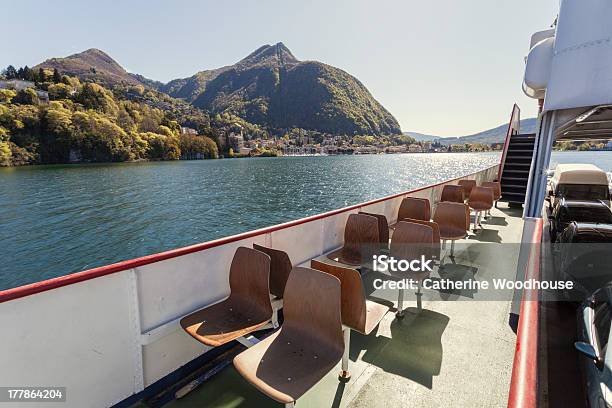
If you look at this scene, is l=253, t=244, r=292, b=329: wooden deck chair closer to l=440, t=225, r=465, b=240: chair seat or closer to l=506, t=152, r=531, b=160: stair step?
l=440, t=225, r=465, b=240: chair seat

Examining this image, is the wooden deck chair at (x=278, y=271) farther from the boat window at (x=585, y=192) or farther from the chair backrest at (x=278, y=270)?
the boat window at (x=585, y=192)

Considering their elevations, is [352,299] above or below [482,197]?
below

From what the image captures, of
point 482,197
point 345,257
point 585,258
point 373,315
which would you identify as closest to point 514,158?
point 482,197

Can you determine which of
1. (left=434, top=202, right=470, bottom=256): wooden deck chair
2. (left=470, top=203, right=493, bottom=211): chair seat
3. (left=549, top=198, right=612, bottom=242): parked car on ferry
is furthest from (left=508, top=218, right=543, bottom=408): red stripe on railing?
(left=470, top=203, right=493, bottom=211): chair seat

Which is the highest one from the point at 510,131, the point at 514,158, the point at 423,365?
the point at 510,131

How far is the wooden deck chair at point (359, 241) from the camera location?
3.29 metres

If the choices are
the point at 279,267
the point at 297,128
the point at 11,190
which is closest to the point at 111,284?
the point at 279,267

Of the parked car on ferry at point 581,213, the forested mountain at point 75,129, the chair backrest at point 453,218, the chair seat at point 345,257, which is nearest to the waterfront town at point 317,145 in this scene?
the forested mountain at point 75,129

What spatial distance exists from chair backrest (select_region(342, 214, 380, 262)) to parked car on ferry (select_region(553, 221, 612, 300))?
1866 millimetres

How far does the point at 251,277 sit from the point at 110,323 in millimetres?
909

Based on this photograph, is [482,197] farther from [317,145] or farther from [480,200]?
[317,145]

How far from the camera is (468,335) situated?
2.61m

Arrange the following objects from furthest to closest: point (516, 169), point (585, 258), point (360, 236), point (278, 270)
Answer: point (516, 169) → point (360, 236) → point (585, 258) → point (278, 270)

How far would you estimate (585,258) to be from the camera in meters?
2.96
